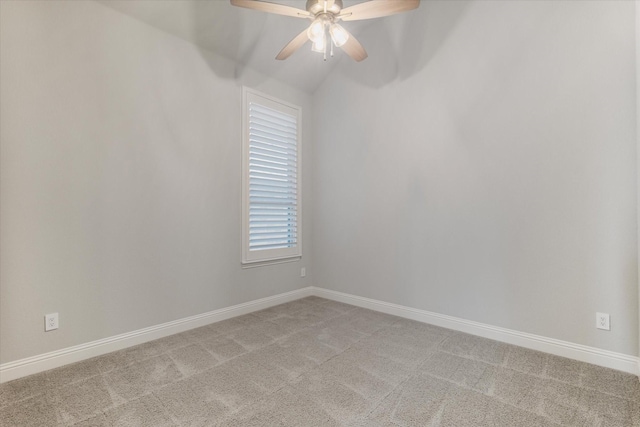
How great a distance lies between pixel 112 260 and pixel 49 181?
2.41 feet

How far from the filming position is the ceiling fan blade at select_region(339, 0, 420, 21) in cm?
198

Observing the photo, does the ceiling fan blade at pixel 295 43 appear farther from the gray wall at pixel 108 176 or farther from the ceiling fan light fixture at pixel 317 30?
the gray wall at pixel 108 176

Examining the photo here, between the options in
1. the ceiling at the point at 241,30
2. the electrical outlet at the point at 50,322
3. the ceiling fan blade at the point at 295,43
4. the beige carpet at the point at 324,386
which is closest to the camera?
the beige carpet at the point at 324,386

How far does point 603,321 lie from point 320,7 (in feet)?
10.1

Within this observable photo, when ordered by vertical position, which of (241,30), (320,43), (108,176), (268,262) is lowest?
(268,262)

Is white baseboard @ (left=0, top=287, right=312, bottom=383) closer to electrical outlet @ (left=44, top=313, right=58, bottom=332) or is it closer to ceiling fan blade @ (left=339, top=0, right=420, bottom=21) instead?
electrical outlet @ (left=44, top=313, right=58, bottom=332)

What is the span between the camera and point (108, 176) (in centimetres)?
250

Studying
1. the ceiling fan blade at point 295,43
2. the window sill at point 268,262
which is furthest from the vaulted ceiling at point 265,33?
the window sill at point 268,262

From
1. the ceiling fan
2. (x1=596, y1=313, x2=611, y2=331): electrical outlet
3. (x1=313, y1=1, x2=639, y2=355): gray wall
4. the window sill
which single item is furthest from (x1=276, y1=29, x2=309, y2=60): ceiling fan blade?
(x1=596, y1=313, x2=611, y2=331): electrical outlet

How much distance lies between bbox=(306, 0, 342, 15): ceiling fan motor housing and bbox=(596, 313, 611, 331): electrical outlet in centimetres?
295

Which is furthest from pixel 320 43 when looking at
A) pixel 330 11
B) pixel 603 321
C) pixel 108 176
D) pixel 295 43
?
pixel 603 321

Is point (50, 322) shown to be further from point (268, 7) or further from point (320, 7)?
point (320, 7)

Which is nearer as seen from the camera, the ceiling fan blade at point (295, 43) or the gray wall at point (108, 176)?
the gray wall at point (108, 176)

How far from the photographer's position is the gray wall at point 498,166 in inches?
89.4
